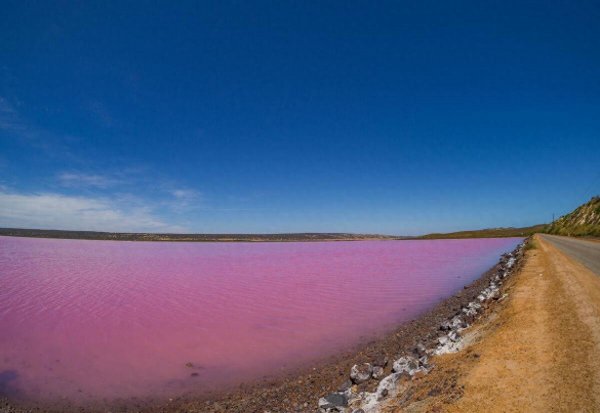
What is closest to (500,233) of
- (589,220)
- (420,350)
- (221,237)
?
(589,220)

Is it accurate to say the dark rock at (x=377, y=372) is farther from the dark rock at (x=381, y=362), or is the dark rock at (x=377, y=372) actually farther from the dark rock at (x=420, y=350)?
the dark rock at (x=420, y=350)

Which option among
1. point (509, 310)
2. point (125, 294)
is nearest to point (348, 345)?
point (509, 310)

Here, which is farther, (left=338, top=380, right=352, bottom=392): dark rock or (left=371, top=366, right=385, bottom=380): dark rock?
(left=371, top=366, right=385, bottom=380): dark rock

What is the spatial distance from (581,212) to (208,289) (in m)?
66.1

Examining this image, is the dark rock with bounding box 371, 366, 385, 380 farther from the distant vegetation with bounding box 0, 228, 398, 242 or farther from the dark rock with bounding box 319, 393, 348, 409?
the distant vegetation with bounding box 0, 228, 398, 242

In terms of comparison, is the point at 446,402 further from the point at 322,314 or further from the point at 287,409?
the point at 322,314

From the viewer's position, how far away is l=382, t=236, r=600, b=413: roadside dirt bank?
361 cm

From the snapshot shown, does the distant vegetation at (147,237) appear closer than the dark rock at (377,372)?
No

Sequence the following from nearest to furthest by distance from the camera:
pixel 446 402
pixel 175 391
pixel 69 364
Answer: pixel 446 402 → pixel 175 391 → pixel 69 364

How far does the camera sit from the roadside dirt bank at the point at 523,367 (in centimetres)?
361

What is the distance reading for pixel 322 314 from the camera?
10719 mm

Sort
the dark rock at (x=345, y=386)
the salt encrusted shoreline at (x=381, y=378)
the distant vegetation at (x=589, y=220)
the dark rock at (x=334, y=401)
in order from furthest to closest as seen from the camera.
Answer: the distant vegetation at (x=589, y=220), the dark rock at (x=345, y=386), the dark rock at (x=334, y=401), the salt encrusted shoreline at (x=381, y=378)

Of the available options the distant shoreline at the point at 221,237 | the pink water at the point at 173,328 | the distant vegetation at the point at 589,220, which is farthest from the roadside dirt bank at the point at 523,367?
the distant shoreline at the point at 221,237

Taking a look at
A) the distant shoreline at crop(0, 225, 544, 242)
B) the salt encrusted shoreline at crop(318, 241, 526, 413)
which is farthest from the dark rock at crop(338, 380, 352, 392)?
the distant shoreline at crop(0, 225, 544, 242)
